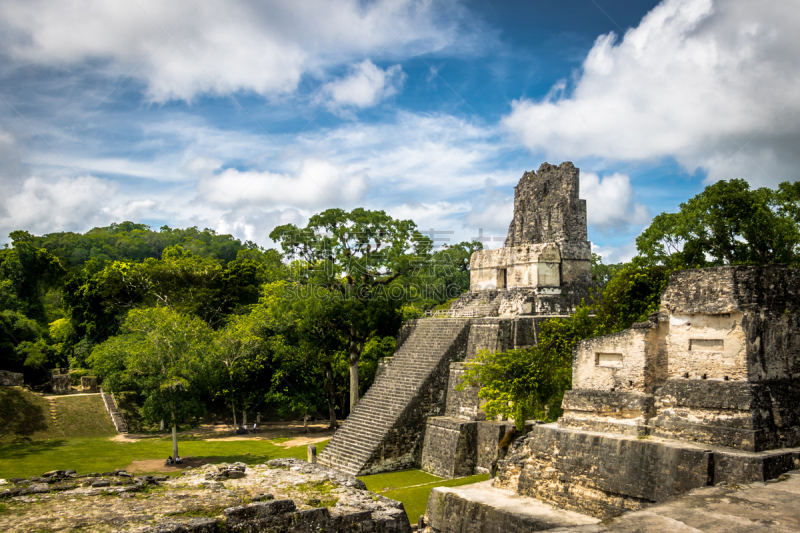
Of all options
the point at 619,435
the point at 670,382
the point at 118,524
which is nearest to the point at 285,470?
the point at 118,524

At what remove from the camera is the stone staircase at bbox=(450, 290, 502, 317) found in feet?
60.1

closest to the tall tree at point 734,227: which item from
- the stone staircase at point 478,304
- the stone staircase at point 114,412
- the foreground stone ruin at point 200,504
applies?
the stone staircase at point 478,304

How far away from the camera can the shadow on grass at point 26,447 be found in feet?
48.9

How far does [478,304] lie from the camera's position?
1889 centimetres

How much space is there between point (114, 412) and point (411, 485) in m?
13.3

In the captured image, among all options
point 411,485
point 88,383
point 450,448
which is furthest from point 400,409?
point 88,383

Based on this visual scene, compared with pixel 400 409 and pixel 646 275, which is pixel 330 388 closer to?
pixel 400 409

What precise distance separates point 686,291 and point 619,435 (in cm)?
270

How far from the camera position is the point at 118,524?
6.14 meters

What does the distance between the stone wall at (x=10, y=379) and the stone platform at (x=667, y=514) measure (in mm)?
20119

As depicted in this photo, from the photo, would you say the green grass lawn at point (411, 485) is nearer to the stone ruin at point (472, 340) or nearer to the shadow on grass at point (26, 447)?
the stone ruin at point (472, 340)

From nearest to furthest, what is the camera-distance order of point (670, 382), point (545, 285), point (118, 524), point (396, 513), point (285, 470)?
point (118, 524)
point (396, 513)
point (670, 382)
point (285, 470)
point (545, 285)

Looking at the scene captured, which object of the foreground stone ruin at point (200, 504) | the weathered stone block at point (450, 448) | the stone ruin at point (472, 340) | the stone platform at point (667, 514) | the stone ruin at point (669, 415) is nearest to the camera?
the stone platform at point (667, 514)

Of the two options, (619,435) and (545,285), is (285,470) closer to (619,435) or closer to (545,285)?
(619,435)
